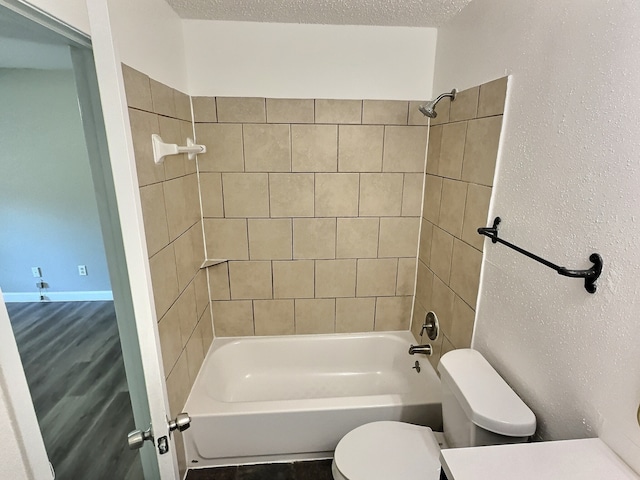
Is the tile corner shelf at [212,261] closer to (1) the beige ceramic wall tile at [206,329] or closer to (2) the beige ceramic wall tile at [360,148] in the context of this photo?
(1) the beige ceramic wall tile at [206,329]

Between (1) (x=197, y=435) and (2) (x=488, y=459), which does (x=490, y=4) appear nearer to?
(2) (x=488, y=459)

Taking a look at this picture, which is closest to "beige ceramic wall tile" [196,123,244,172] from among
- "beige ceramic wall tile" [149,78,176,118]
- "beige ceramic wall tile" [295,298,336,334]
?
"beige ceramic wall tile" [149,78,176,118]

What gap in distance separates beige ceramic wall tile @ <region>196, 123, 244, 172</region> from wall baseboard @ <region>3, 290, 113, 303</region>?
244 centimetres

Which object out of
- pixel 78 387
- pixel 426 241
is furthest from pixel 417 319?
pixel 78 387

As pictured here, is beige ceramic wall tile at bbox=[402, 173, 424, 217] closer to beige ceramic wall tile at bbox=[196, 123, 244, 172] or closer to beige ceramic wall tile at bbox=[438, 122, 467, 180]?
beige ceramic wall tile at bbox=[438, 122, 467, 180]

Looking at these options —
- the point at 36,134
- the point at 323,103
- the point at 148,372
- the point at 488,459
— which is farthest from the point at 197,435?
the point at 36,134

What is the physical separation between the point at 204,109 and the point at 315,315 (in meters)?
1.44

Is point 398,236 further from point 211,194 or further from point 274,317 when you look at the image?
point 211,194

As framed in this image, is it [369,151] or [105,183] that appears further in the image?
[369,151]

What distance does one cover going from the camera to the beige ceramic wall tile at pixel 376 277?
2.25 m

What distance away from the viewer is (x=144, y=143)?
1287 mm

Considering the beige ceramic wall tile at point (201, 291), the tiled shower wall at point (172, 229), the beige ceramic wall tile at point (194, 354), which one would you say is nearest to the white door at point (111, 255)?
the tiled shower wall at point (172, 229)

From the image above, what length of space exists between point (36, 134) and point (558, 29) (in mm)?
3955

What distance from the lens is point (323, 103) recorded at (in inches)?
77.7
